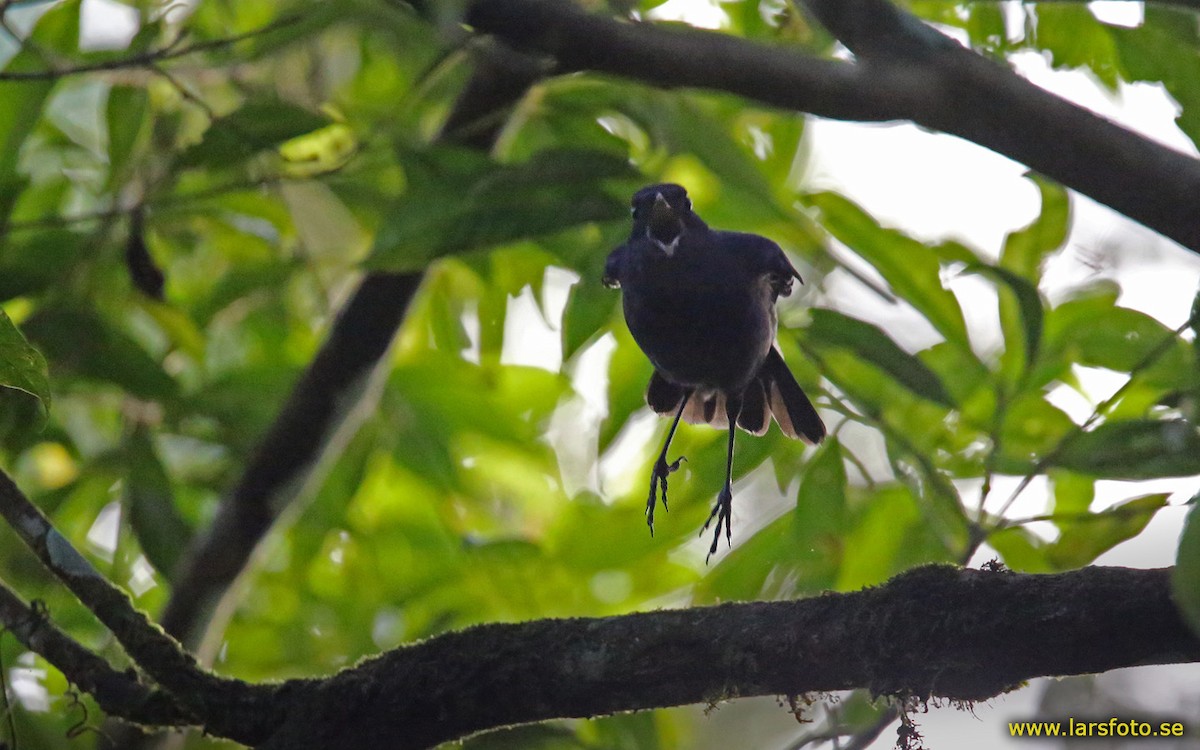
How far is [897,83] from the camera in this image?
1.73 metres

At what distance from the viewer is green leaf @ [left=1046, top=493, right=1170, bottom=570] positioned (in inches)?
83.8

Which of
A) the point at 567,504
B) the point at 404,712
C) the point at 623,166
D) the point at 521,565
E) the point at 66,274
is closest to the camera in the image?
the point at 404,712

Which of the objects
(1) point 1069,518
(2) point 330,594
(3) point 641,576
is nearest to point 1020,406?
(1) point 1069,518

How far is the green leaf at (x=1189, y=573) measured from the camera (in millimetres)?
1209

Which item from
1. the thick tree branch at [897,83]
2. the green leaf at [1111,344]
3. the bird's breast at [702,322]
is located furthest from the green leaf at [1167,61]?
the bird's breast at [702,322]

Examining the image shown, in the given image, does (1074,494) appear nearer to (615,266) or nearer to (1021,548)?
(1021,548)

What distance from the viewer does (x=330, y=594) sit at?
371cm

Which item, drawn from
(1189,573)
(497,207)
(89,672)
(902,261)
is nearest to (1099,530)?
(902,261)

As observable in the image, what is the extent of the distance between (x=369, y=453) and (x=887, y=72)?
2242mm

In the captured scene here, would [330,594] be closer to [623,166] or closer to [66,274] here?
[66,274]

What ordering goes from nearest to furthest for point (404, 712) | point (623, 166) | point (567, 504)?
point (404, 712) → point (623, 166) → point (567, 504)

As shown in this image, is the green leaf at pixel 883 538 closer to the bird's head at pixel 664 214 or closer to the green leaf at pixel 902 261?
the green leaf at pixel 902 261

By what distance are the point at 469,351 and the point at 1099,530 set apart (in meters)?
2.12

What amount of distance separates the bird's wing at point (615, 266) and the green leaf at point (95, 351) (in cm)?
122
